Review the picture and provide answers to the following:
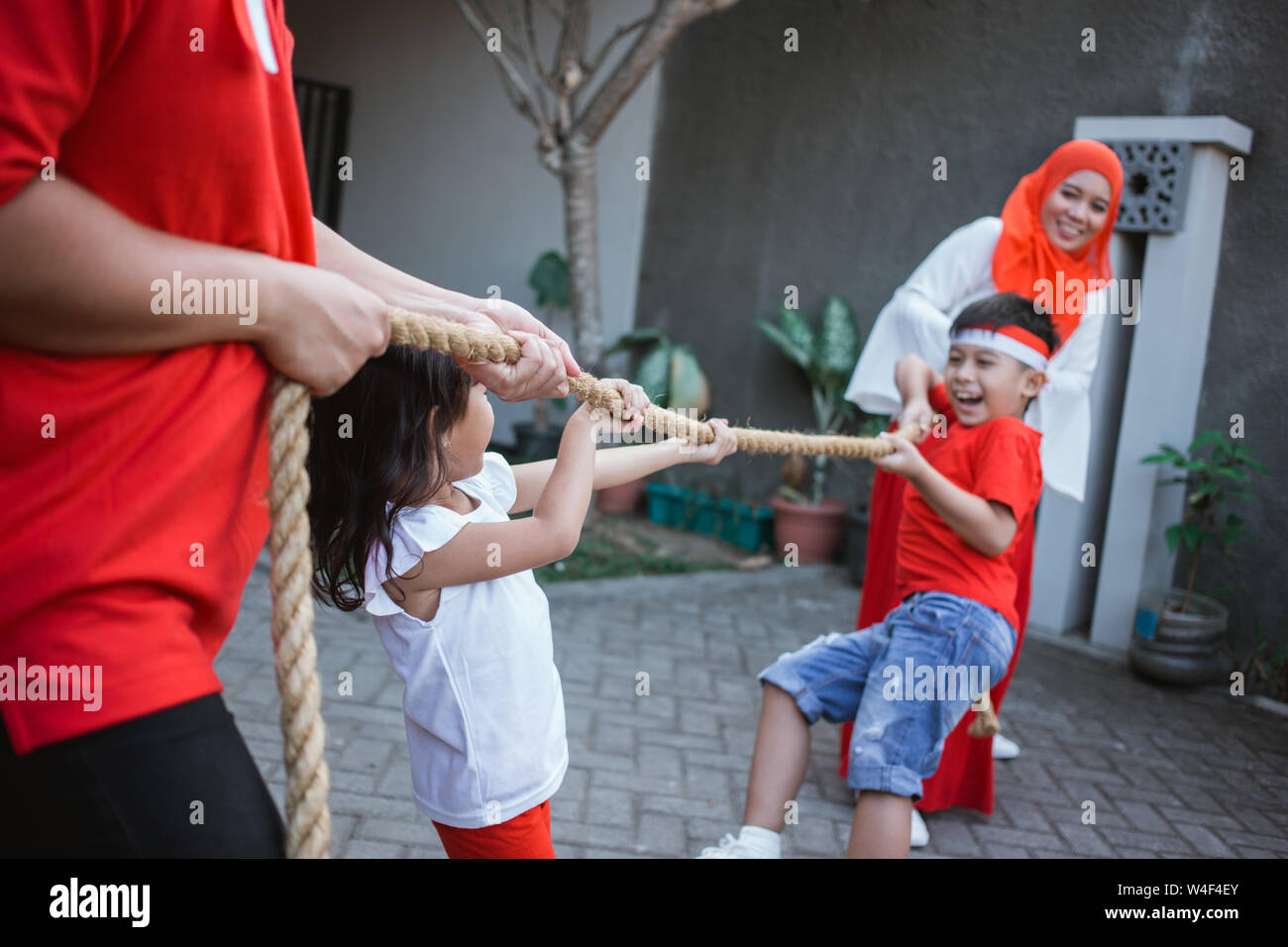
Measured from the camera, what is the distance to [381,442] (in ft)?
5.45

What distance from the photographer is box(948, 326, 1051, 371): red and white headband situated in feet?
8.75

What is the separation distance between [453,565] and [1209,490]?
4.03m

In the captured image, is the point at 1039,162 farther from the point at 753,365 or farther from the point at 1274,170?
the point at 753,365

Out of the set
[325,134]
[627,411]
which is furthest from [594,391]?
[325,134]

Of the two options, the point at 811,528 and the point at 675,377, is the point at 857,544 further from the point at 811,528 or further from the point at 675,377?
Answer: the point at 675,377

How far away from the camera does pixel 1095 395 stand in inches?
205

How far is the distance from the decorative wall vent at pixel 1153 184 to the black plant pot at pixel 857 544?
6.58 ft

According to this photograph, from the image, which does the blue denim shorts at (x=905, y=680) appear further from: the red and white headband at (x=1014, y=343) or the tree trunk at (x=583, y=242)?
the tree trunk at (x=583, y=242)

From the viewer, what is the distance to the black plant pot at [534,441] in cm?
697

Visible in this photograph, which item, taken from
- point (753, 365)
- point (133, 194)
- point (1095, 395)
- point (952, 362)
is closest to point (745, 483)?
point (753, 365)

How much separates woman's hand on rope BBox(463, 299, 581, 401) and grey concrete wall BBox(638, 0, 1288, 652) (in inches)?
173

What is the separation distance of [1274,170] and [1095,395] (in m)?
1.22
